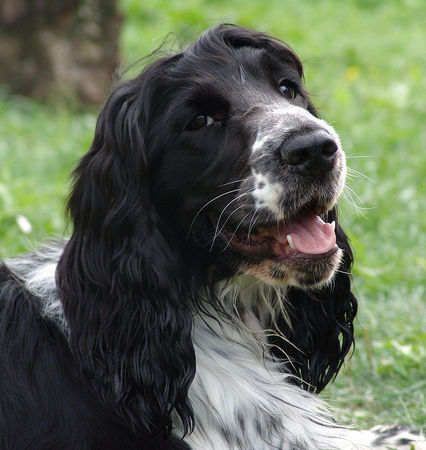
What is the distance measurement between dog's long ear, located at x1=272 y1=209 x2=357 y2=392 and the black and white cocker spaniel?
25cm

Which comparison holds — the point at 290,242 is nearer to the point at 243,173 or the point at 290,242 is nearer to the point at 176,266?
the point at 243,173

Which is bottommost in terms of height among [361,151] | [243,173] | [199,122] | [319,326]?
[361,151]

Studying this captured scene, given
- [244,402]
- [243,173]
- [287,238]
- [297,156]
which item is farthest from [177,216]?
[244,402]

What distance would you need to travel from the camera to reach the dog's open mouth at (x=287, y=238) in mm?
3303

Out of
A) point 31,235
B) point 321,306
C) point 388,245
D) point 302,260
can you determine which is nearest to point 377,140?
point 388,245

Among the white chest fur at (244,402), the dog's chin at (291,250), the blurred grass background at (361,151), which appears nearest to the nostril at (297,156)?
the dog's chin at (291,250)

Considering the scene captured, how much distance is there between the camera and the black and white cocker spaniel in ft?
10.8

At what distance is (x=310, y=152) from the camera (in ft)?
10.4

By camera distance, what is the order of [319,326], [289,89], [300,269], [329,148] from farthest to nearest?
1. [319,326]
2. [289,89]
3. [300,269]
4. [329,148]

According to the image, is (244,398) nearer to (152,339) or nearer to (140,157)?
(152,339)

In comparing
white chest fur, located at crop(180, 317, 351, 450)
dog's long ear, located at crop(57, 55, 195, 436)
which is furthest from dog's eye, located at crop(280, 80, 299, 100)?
white chest fur, located at crop(180, 317, 351, 450)

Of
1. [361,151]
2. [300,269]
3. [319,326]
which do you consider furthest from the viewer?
[361,151]

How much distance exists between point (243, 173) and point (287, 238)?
0.95 feet

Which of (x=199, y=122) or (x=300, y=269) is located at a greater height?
(x=199, y=122)
